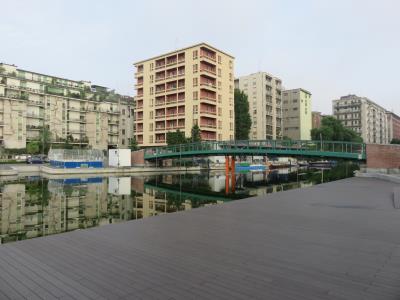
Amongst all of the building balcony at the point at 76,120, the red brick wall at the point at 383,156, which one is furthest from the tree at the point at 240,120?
the red brick wall at the point at 383,156

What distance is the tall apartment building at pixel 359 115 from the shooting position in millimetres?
138875

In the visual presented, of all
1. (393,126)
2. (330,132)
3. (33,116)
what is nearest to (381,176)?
(330,132)

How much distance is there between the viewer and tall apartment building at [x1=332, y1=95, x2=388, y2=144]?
138875 mm

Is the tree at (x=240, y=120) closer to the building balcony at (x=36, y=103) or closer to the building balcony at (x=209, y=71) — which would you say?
the building balcony at (x=209, y=71)

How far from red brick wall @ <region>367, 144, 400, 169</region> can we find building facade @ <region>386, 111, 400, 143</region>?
166127mm

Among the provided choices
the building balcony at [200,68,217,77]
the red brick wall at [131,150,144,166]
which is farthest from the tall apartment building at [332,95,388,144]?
the red brick wall at [131,150,144,166]

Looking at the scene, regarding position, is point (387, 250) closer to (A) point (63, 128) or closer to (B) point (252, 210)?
(B) point (252, 210)

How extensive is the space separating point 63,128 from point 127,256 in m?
84.2

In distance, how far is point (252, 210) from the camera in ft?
43.5

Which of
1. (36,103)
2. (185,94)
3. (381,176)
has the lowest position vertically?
(381,176)

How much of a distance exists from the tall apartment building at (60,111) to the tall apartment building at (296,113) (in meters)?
57.3

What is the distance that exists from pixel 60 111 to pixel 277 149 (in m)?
63.5

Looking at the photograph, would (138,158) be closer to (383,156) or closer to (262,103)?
(383,156)

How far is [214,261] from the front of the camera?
6523 mm
